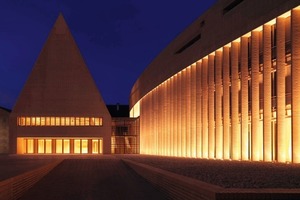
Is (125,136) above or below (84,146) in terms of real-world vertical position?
above

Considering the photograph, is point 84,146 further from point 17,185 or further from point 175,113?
point 17,185

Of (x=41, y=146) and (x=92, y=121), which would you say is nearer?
(x=41, y=146)

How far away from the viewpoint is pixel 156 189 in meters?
16.9

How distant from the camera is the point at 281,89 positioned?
A: 25.4 m

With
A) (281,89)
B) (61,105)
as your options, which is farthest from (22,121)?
(281,89)

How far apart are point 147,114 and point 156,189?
46.5m

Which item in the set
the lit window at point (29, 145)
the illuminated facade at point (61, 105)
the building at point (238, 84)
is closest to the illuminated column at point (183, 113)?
the building at point (238, 84)

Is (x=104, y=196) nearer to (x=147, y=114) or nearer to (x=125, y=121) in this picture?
(x=147, y=114)

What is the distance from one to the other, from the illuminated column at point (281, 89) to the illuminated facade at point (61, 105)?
45.6 m

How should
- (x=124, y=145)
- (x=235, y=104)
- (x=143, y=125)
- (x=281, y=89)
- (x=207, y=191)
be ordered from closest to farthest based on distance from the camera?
(x=207, y=191) < (x=281, y=89) < (x=235, y=104) < (x=143, y=125) < (x=124, y=145)

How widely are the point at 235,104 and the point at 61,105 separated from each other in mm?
40858

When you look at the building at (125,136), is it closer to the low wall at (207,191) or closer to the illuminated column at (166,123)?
the illuminated column at (166,123)

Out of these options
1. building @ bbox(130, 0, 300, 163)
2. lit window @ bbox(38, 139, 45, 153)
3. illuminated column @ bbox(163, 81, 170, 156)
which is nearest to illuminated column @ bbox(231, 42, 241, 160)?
building @ bbox(130, 0, 300, 163)

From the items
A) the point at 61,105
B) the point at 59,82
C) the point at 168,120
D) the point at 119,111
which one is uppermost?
the point at 59,82
